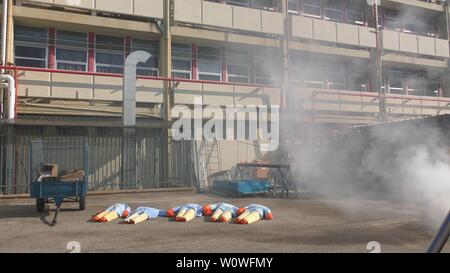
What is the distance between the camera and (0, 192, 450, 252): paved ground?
5.42 meters

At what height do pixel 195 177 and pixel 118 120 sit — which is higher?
pixel 118 120

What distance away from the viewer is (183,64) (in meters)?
15.5

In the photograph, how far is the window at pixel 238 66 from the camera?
53.3 feet

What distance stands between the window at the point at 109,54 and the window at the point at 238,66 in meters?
4.04

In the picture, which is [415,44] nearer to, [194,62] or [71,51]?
[194,62]

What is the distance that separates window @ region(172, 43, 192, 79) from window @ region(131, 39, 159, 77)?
614 mm

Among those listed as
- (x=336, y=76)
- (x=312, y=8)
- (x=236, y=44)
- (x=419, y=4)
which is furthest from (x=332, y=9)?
(x=236, y=44)

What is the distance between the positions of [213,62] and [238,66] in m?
1.04

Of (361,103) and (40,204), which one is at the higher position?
(361,103)

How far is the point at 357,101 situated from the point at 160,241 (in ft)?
45.1

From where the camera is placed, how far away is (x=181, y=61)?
1553 centimetres

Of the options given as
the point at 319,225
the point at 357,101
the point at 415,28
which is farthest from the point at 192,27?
the point at 415,28

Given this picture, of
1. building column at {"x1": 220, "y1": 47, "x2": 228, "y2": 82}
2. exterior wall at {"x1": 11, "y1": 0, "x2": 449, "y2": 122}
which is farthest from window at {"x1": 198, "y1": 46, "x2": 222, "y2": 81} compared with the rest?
exterior wall at {"x1": 11, "y1": 0, "x2": 449, "y2": 122}

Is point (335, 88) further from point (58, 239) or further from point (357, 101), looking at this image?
point (58, 239)
